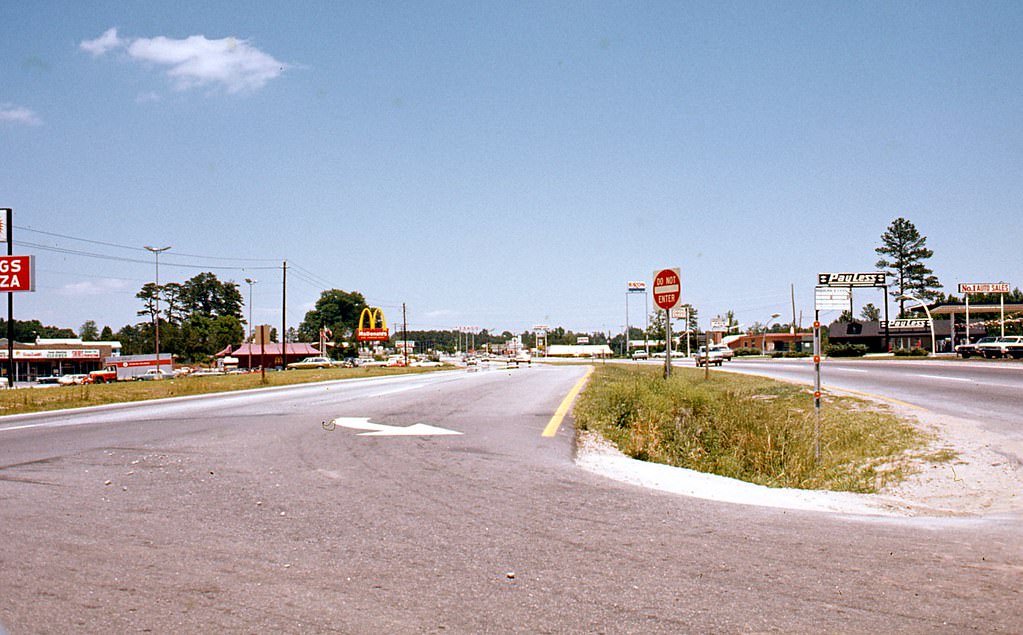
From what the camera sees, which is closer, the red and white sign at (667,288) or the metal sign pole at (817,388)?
the metal sign pole at (817,388)

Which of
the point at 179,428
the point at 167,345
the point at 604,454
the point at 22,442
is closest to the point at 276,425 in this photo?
the point at 179,428

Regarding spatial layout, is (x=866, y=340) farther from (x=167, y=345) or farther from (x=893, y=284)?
(x=167, y=345)

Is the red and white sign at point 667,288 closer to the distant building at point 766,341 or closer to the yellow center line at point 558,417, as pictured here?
the yellow center line at point 558,417

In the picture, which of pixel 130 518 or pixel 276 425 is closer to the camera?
pixel 130 518

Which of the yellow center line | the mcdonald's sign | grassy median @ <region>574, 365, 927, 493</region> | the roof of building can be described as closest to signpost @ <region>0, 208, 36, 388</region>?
the yellow center line

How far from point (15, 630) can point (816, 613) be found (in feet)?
13.0

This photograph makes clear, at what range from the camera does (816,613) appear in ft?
12.6

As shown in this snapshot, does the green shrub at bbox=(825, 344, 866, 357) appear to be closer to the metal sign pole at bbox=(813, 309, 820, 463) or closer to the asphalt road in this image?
the metal sign pole at bbox=(813, 309, 820, 463)

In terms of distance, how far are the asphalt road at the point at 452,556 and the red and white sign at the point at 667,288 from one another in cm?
1325

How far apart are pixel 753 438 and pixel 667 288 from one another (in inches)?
425

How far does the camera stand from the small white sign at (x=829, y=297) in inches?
396

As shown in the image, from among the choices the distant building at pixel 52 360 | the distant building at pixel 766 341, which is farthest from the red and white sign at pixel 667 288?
the distant building at pixel 766 341

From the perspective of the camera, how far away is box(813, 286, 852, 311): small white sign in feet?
33.0

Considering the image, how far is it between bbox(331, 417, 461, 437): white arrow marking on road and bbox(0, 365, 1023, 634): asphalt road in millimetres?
2538
